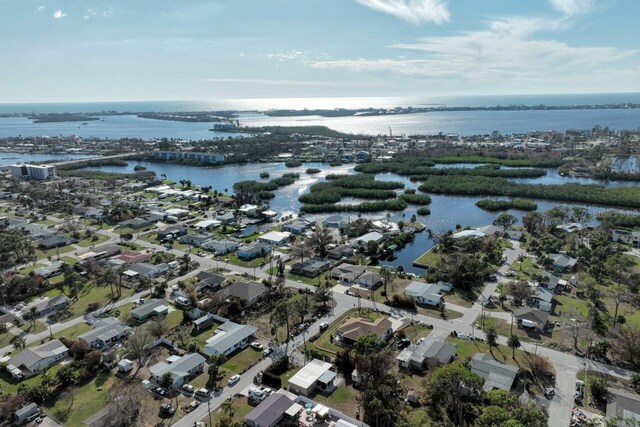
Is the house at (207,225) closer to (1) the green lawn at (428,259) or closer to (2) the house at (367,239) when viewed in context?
(2) the house at (367,239)

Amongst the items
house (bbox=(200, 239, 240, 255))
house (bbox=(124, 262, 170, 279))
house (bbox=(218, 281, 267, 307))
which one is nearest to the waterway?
house (bbox=(218, 281, 267, 307))

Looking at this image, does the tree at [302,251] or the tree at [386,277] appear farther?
the tree at [302,251]

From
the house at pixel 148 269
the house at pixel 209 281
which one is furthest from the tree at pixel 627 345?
the house at pixel 148 269

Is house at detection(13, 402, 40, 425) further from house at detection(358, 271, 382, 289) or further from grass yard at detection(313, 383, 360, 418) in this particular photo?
house at detection(358, 271, 382, 289)

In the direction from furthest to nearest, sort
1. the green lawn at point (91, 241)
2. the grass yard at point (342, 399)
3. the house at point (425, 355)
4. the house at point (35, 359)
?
the green lawn at point (91, 241)
the house at point (35, 359)
the house at point (425, 355)
the grass yard at point (342, 399)

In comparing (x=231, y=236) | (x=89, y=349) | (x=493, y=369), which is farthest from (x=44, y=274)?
(x=493, y=369)

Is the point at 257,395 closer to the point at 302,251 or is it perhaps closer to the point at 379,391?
the point at 379,391

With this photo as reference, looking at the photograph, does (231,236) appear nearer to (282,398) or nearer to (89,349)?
(89,349)
